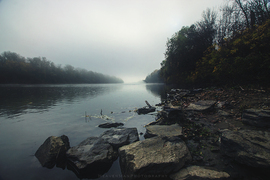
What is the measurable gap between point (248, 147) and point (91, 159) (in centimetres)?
514

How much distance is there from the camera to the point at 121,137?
5691mm

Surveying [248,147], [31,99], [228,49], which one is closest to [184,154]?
[248,147]

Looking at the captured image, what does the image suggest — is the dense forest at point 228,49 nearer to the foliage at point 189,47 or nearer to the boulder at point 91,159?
the foliage at point 189,47

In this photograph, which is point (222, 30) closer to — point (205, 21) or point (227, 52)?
point (205, 21)

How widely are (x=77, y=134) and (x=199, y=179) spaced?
23.0 ft

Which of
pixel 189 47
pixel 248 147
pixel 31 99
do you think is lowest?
pixel 31 99

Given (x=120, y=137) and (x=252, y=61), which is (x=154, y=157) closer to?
(x=120, y=137)

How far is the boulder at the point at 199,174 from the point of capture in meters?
2.60

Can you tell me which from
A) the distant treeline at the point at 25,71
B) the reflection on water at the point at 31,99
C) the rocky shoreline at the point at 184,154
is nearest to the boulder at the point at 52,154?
the rocky shoreline at the point at 184,154

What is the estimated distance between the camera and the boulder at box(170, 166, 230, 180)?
2.60 m

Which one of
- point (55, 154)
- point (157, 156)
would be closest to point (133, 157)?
point (157, 156)

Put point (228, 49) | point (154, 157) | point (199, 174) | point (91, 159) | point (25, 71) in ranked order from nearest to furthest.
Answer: point (199, 174) < point (154, 157) < point (91, 159) < point (228, 49) < point (25, 71)

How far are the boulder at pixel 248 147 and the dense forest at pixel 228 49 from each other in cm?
1077

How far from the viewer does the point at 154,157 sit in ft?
11.1
